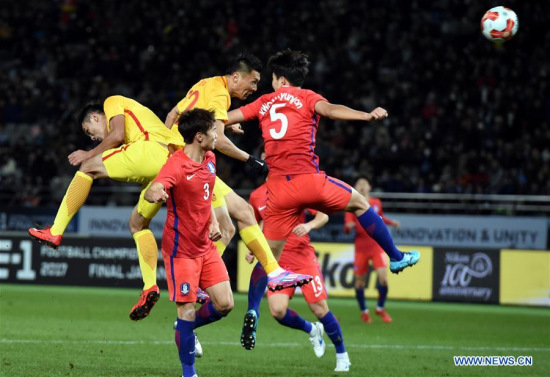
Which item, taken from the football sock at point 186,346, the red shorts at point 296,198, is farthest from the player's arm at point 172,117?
the football sock at point 186,346

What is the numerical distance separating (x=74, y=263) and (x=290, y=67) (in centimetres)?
1232

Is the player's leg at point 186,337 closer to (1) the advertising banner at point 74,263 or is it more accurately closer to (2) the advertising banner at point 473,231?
(1) the advertising banner at point 74,263

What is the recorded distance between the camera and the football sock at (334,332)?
1040 cm

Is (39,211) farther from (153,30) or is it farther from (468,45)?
(468,45)

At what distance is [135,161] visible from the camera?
31.0 ft

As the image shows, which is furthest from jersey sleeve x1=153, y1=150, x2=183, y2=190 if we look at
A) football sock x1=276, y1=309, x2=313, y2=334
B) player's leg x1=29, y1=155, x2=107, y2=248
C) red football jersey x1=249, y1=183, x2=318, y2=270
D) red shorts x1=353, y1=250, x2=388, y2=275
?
red shorts x1=353, y1=250, x2=388, y2=275

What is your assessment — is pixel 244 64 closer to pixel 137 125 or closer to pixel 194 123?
pixel 137 125

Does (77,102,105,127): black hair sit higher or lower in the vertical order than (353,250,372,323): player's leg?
higher

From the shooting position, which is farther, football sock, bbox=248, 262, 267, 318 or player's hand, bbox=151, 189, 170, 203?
football sock, bbox=248, 262, 267, 318

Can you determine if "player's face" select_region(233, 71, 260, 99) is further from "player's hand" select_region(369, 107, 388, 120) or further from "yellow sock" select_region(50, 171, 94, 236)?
"player's hand" select_region(369, 107, 388, 120)

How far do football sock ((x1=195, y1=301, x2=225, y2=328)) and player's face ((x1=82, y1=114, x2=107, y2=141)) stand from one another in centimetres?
210

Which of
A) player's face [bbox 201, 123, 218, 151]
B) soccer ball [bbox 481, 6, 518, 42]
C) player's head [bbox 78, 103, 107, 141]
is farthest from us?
soccer ball [bbox 481, 6, 518, 42]

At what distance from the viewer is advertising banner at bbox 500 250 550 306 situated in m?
18.8

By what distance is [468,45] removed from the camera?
25000 mm
